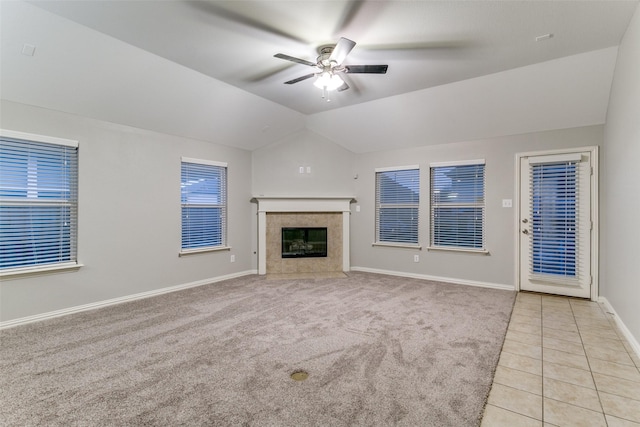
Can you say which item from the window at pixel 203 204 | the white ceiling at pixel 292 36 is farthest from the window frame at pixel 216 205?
the white ceiling at pixel 292 36

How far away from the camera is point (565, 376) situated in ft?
7.36

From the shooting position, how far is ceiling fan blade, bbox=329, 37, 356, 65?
2576 mm

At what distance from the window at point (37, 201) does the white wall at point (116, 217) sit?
10 centimetres

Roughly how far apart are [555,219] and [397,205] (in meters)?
2.37

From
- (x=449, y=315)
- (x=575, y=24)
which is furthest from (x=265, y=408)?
(x=575, y=24)

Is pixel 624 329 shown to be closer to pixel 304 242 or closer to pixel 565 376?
pixel 565 376

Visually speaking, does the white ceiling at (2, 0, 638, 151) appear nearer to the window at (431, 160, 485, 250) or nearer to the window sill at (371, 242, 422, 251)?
the window at (431, 160, 485, 250)

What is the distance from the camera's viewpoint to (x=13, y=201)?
3.19m

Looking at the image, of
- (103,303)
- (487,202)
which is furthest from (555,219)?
(103,303)

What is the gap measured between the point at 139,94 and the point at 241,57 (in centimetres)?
139

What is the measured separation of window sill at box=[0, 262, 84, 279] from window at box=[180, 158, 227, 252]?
144 cm

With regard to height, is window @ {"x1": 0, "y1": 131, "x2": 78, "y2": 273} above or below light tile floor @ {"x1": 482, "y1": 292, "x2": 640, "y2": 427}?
above

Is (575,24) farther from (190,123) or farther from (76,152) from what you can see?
(76,152)

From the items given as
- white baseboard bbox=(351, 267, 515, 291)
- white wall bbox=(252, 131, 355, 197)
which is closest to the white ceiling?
white wall bbox=(252, 131, 355, 197)
